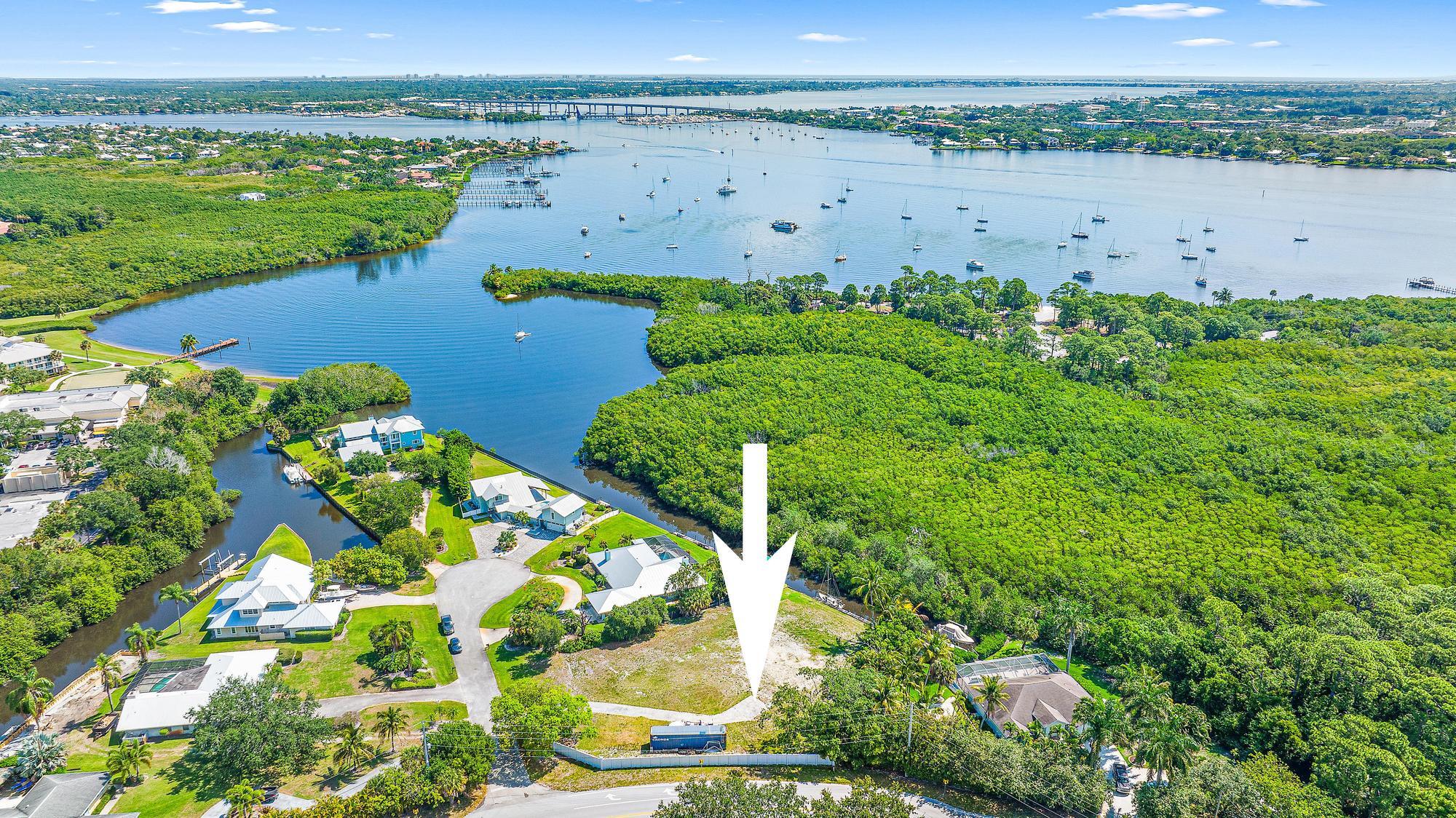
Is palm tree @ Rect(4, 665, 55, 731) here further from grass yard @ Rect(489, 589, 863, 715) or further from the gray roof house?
the gray roof house

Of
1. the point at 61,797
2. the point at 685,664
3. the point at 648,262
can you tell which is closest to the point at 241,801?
the point at 61,797

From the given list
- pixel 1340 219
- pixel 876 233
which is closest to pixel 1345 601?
pixel 876 233

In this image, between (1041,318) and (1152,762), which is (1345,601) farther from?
(1041,318)

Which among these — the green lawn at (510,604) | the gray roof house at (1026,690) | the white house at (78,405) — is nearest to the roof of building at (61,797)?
the green lawn at (510,604)

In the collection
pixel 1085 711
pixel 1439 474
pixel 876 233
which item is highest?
pixel 876 233

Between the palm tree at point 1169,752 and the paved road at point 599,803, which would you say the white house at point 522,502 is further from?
the palm tree at point 1169,752

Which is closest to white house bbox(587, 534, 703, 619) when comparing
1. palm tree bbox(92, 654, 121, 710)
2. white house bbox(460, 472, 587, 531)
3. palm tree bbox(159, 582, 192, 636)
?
white house bbox(460, 472, 587, 531)
